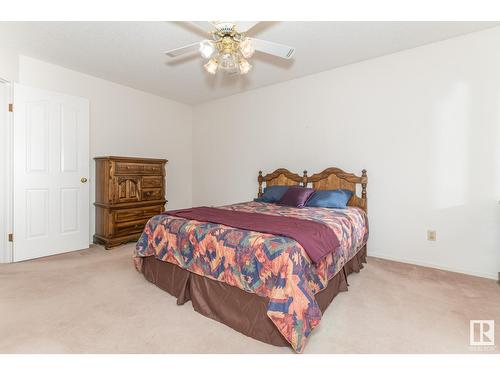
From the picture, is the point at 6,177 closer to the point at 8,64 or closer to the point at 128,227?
the point at 8,64

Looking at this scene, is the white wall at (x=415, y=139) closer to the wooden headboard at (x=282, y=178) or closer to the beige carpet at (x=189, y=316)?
the wooden headboard at (x=282, y=178)

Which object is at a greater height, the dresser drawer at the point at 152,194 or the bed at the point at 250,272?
the dresser drawer at the point at 152,194

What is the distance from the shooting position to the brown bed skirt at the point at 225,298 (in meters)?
1.73

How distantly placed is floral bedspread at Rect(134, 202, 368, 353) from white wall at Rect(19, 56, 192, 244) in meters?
2.43

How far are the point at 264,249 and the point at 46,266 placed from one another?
2.89 meters

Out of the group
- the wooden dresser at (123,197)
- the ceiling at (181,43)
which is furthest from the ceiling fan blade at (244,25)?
the wooden dresser at (123,197)

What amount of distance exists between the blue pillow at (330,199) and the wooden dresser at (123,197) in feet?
8.38

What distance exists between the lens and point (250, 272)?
178cm

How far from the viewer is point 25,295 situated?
92.4 inches

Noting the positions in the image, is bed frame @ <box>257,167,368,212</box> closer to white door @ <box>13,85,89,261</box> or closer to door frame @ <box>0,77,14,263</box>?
white door @ <box>13,85,89,261</box>

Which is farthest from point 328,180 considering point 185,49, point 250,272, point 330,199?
point 185,49

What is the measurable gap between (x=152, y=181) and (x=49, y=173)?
4.46 feet

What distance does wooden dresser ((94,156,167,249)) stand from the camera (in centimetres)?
384
